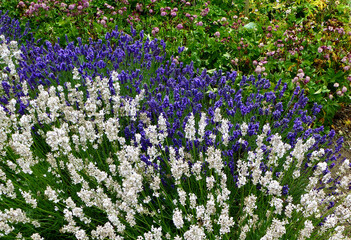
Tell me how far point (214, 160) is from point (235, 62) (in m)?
2.43

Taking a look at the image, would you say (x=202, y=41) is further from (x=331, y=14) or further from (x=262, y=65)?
(x=331, y=14)

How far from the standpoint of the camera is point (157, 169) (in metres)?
2.56

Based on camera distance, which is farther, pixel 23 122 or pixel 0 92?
pixel 0 92

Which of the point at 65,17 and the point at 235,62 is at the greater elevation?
the point at 65,17

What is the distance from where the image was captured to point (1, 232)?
7.38ft

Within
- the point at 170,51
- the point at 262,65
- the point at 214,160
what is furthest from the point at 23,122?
the point at 262,65

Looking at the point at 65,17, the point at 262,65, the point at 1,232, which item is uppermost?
the point at 65,17

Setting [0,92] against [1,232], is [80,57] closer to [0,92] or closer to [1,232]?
[0,92]

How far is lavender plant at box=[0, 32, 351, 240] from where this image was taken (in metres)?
1.90

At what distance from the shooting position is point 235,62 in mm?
4094

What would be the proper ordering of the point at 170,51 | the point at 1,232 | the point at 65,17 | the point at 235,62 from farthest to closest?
1. the point at 65,17
2. the point at 170,51
3. the point at 235,62
4. the point at 1,232

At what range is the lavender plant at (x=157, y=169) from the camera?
1.90 m

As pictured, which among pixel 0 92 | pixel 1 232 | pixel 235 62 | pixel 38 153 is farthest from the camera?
pixel 235 62

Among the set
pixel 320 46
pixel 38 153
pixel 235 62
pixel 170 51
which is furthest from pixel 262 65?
pixel 38 153
